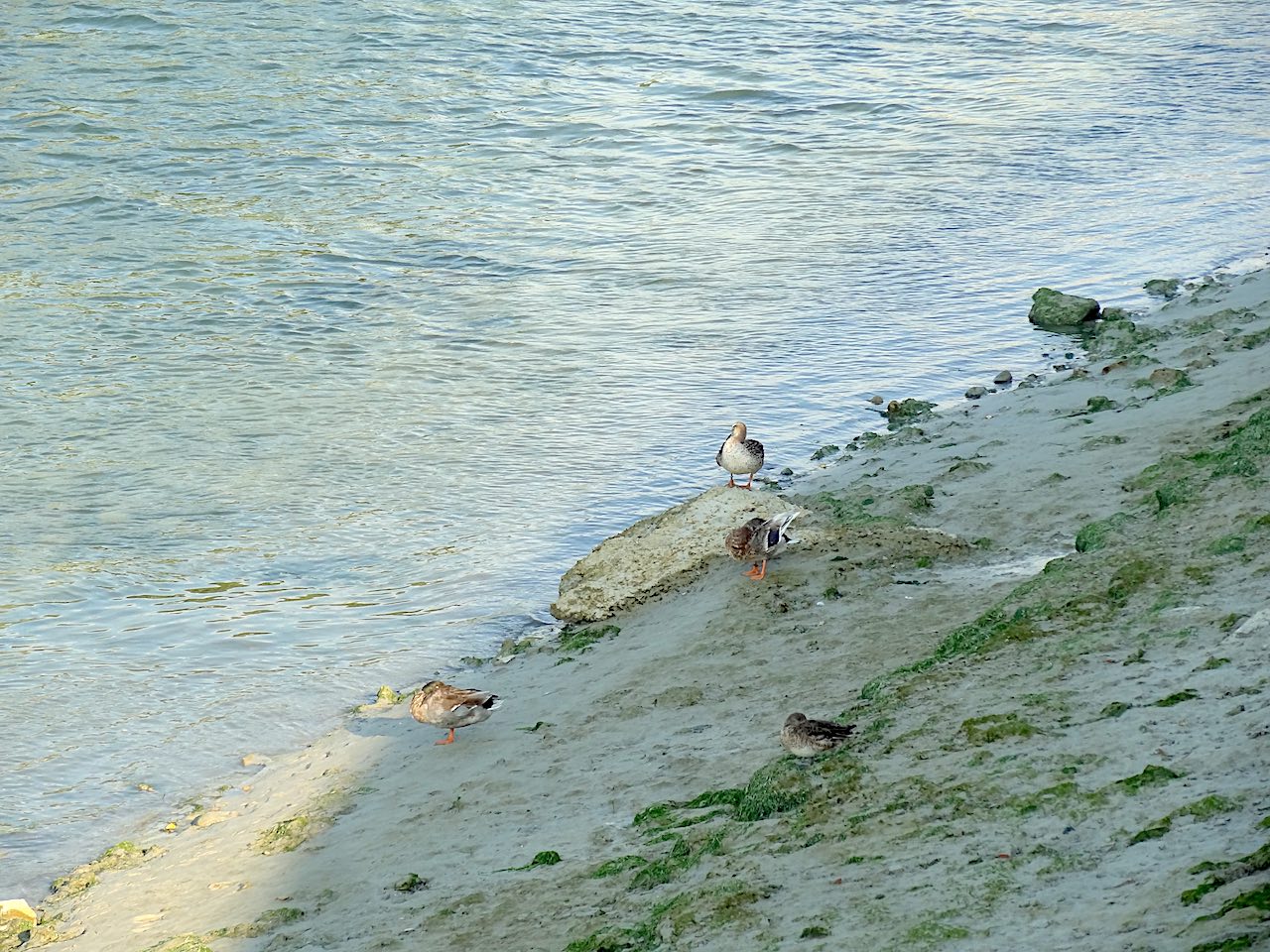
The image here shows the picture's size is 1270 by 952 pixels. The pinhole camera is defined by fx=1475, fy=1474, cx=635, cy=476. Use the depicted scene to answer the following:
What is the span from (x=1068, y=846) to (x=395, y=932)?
2.82 meters

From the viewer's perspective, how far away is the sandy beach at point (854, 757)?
15.8ft

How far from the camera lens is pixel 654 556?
390 inches

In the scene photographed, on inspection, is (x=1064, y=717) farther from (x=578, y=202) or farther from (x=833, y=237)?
(x=578, y=202)

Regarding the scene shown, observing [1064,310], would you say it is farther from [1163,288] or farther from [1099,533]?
[1099,533]

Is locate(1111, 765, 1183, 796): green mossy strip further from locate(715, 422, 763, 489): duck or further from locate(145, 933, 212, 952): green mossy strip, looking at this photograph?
locate(715, 422, 763, 489): duck

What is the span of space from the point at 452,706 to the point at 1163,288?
10.6 m

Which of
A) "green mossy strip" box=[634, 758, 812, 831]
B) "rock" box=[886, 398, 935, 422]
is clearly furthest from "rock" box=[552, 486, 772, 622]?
"rock" box=[886, 398, 935, 422]

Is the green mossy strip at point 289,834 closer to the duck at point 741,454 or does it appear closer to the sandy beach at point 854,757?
the sandy beach at point 854,757

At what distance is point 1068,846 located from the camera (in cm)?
482

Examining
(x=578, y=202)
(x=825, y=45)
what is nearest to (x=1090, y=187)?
(x=578, y=202)

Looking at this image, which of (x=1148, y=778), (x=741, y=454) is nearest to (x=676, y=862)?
(x=1148, y=778)

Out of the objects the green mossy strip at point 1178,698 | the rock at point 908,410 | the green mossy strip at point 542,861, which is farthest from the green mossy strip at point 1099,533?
the rock at point 908,410

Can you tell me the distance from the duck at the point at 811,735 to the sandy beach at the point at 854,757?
2.4 inches

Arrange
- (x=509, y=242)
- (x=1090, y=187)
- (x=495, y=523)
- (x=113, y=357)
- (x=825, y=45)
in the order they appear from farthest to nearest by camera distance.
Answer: (x=825, y=45) < (x=1090, y=187) < (x=509, y=242) < (x=113, y=357) < (x=495, y=523)
